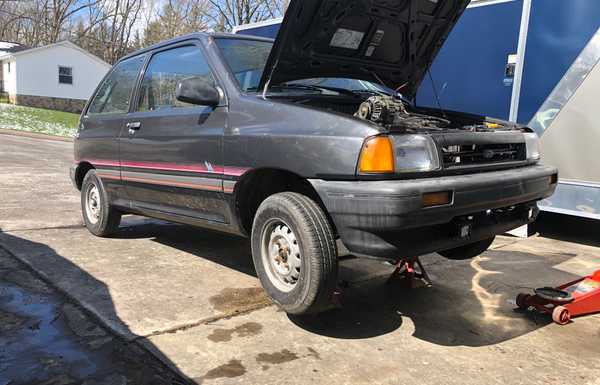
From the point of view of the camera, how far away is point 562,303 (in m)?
3.58

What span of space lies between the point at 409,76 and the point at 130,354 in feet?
10.6

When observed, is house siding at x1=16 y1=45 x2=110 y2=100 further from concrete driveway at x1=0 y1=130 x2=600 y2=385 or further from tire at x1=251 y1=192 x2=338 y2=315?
tire at x1=251 y1=192 x2=338 y2=315

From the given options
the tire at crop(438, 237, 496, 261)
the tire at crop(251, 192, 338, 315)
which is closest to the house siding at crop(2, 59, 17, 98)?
the tire at crop(251, 192, 338, 315)

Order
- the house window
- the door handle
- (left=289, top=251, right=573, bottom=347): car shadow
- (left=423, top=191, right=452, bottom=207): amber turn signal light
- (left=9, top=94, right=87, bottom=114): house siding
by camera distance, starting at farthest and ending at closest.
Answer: the house window → (left=9, top=94, right=87, bottom=114): house siding → the door handle → (left=289, top=251, right=573, bottom=347): car shadow → (left=423, top=191, right=452, bottom=207): amber turn signal light

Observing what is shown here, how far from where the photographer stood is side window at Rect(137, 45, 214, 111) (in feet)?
13.4

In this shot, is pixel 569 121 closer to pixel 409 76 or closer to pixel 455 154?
pixel 409 76

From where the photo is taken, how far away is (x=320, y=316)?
11.9 ft

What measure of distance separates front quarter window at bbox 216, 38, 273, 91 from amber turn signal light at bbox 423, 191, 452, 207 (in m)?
1.56

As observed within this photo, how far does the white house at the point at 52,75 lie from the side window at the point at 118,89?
A: 1194 inches

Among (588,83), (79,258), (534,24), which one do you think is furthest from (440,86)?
(79,258)

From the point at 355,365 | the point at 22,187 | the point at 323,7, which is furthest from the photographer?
the point at 22,187

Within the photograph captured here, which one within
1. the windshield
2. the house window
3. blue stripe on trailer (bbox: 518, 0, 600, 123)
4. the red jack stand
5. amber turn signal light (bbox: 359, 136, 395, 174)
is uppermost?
the house window

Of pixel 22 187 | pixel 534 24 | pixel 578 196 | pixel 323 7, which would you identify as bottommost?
pixel 22 187

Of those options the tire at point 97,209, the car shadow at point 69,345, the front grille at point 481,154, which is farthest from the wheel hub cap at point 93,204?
the front grille at point 481,154
